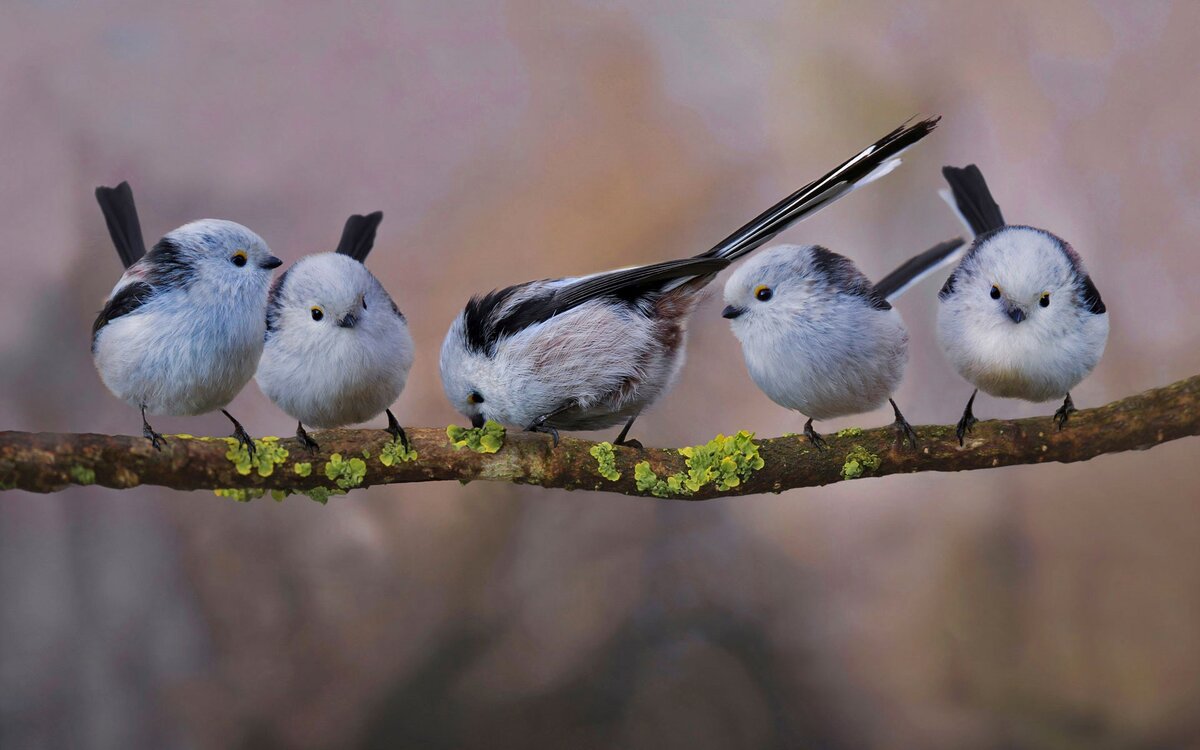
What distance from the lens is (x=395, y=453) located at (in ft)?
3.53

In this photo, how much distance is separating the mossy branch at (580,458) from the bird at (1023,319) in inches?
3.7

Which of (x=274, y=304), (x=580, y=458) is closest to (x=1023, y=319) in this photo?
(x=580, y=458)

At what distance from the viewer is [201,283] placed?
99 centimetres

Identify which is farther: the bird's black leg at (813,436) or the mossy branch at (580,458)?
the bird's black leg at (813,436)

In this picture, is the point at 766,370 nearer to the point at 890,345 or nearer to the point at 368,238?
the point at 890,345

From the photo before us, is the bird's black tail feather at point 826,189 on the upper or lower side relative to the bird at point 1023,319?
upper

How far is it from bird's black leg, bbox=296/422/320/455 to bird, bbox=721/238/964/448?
46 cm

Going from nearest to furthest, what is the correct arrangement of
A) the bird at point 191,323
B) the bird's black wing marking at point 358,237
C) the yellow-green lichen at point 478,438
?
the bird at point 191,323, the yellow-green lichen at point 478,438, the bird's black wing marking at point 358,237

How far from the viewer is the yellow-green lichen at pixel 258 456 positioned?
1.04 metres

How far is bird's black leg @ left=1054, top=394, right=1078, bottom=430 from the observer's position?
1178mm

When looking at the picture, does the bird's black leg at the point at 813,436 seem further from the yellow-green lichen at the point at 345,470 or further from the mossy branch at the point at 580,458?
→ the yellow-green lichen at the point at 345,470

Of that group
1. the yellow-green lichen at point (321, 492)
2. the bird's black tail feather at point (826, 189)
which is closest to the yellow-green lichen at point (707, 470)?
the bird's black tail feather at point (826, 189)

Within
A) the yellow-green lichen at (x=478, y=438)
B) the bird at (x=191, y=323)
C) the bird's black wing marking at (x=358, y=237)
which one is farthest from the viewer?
the bird's black wing marking at (x=358, y=237)

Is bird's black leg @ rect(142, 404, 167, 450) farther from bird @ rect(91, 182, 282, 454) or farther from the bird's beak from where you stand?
the bird's beak
